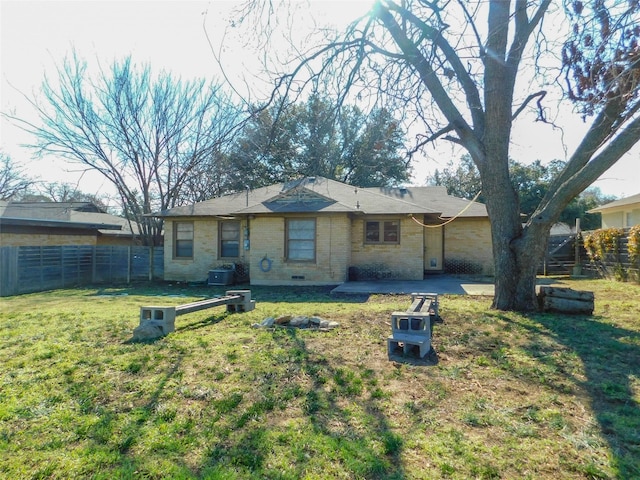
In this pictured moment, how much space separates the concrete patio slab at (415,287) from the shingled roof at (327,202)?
99.3 inches

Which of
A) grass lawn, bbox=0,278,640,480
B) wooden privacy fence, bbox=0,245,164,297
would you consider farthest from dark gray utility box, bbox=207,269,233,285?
grass lawn, bbox=0,278,640,480

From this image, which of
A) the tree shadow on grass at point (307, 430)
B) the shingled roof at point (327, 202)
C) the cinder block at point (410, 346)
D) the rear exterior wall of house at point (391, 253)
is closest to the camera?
the tree shadow on grass at point (307, 430)

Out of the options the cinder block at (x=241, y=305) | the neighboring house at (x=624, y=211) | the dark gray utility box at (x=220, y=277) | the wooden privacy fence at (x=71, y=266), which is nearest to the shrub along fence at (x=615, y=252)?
the neighboring house at (x=624, y=211)

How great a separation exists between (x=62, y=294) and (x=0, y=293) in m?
2.11

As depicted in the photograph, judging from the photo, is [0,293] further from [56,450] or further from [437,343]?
[437,343]

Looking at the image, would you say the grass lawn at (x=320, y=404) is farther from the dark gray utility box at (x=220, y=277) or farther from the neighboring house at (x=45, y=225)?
the neighboring house at (x=45, y=225)

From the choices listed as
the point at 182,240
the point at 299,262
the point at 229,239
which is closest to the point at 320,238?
the point at 299,262

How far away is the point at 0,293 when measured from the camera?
42.0ft

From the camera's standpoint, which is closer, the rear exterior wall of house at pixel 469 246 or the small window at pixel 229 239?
the small window at pixel 229 239

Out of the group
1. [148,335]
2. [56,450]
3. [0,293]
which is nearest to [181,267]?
[0,293]

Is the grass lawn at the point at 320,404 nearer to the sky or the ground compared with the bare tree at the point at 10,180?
nearer to the ground

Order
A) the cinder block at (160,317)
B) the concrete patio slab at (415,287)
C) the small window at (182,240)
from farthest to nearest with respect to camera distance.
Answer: the small window at (182,240), the concrete patio slab at (415,287), the cinder block at (160,317)

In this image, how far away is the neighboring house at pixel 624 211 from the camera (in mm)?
19405

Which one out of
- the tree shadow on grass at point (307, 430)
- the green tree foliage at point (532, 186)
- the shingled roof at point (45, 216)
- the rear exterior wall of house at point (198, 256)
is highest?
the green tree foliage at point (532, 186)
